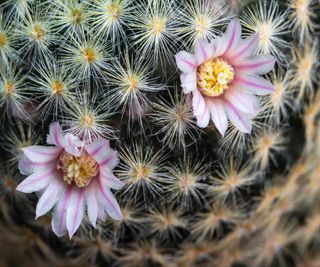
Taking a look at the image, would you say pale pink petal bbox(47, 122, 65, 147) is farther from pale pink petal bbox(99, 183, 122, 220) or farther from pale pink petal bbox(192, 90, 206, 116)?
pale pink petal bbox(192, 90, 206, 116)

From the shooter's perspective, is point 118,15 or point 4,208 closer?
point 118,15

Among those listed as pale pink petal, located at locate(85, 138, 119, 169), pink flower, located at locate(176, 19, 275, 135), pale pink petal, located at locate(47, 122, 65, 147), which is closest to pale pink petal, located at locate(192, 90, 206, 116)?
pink flower, located at locate(176, 19, 275, 135)

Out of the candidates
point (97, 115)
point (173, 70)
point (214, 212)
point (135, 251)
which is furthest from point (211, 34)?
point (135, 251)

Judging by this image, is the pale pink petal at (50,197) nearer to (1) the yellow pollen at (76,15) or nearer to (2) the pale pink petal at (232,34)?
(1) the yellow pollen at (76,15)

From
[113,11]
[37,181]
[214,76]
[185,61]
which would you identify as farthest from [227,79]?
[37,181]

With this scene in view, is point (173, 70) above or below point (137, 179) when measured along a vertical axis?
above

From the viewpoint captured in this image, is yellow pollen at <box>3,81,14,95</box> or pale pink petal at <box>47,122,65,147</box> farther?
yellow pollen at <box>3,81,14,95</box>

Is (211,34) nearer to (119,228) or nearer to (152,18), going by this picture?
(152,18)

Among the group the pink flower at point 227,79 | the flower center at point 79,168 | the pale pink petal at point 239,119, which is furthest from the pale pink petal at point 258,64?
the flower center at point 79,168
